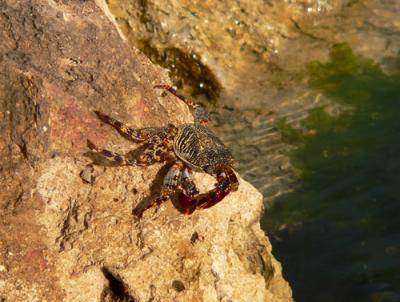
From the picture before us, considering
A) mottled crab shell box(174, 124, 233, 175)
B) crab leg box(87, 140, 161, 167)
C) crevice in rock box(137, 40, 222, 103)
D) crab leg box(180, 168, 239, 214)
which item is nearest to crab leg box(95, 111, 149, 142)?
crab leg box(87, 140, 161, 167)

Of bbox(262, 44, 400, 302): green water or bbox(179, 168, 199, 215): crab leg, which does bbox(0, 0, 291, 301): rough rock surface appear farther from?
bbox(262, 44, 400, 302): green water

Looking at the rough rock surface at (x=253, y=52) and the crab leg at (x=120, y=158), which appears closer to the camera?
the crab leg at (x=120, y=158)

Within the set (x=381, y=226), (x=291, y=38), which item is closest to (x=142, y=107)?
(x=381, y=226)

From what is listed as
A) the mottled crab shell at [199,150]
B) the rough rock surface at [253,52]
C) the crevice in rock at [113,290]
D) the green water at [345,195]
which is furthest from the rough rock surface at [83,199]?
the rough rock surface at [253,52]

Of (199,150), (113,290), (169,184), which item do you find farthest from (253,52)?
(113,290)

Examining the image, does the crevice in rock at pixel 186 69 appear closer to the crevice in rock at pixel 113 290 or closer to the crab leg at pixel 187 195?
the crab leg at pixel 187 195

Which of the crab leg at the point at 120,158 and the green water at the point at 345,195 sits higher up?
the crab leg at the point at 120,158

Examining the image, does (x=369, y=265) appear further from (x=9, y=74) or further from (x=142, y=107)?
(x=9, y=74)
